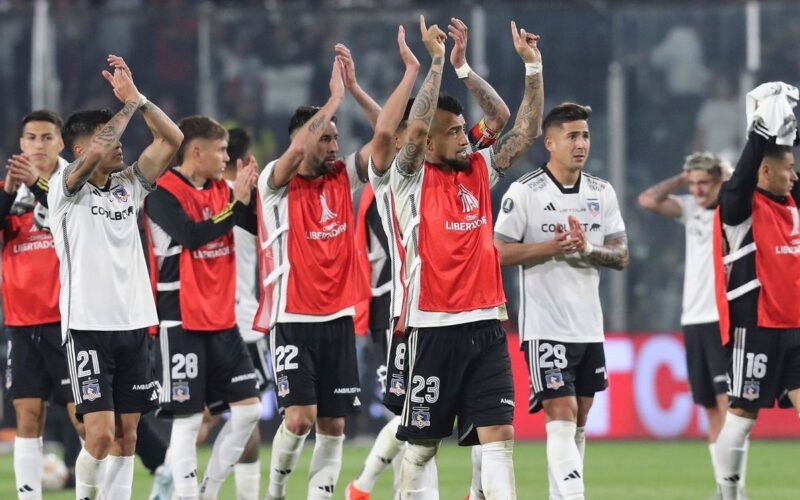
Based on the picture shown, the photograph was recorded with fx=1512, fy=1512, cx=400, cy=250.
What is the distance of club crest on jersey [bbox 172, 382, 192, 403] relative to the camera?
1015 centimetres

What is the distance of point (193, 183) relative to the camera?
1047cm

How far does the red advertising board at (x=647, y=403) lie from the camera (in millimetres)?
16969

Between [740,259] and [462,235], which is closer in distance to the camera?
[462,235]

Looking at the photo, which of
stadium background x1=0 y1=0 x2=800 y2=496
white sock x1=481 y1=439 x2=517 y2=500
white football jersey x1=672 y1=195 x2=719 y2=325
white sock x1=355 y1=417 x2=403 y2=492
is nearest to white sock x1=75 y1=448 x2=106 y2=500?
white sock x1=355 y1=417 x2=403 y2=492

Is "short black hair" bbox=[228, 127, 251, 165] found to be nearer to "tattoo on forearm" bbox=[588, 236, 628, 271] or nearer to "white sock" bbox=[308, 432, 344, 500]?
"white sock" bbox=[308, 432, 344, 500]

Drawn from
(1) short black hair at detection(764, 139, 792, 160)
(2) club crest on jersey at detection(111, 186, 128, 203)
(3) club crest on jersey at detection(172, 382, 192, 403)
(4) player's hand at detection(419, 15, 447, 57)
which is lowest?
(3) club crest on jersey at detection(172, 382, 192, 403)

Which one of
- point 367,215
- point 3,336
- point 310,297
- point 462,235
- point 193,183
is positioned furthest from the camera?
point 3,336

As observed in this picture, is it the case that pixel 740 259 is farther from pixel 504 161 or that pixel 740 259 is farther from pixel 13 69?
pixel 13 69

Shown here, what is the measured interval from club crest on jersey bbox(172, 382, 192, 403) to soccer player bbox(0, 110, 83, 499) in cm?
66

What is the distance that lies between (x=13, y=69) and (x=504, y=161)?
10.0m

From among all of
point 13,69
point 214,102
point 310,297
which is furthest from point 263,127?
point 310,297

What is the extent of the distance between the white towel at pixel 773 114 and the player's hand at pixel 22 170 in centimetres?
447

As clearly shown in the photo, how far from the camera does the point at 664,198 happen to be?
12750 millimetres

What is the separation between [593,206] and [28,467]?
3.98 m
